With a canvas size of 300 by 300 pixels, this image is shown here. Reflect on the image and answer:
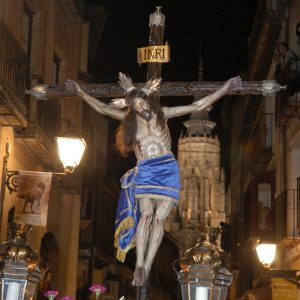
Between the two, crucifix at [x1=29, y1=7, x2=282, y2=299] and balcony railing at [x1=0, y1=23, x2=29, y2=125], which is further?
balcony railing at [x1=0, y1=23, x2=29, y2=125]

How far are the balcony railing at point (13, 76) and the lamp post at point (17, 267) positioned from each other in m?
8.39

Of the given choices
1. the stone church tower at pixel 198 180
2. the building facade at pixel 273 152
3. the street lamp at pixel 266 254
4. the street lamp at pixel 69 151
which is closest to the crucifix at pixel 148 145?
the street lamp at pixel 69 151

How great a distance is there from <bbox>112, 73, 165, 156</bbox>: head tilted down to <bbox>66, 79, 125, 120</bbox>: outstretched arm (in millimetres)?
158

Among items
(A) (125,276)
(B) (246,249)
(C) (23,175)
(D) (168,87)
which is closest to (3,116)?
(C) (23,175)

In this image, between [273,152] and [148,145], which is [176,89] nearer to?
[148,145]

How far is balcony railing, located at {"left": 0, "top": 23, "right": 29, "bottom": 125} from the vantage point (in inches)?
688

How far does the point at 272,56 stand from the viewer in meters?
35.5

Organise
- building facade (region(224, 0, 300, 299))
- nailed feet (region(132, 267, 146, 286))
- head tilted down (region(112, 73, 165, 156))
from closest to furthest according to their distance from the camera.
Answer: nailed feet (region(132, 267, 146, 286)) → head tilted down (region(112, 73, 165, 156)) → building facade (region(224, 0, 300, 299))

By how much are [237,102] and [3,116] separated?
38.3 metres

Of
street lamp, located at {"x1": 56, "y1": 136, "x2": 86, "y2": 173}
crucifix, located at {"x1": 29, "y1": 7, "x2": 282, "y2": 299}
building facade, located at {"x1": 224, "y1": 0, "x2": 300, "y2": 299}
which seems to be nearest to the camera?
crucifix, located at {"x1": 29, "y1": 7, "x2": 282, "y2": 299}

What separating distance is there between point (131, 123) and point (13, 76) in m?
9.77

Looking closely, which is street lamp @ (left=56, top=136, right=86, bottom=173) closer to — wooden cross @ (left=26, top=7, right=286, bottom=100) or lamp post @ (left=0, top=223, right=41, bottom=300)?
wooden cross @ (left=26, top=7, right=286, bottom=100)

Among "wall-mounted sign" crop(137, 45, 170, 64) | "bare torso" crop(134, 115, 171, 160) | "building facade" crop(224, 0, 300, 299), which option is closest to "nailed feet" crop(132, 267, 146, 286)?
"bare torso" crop(134, 115, 171, 160)

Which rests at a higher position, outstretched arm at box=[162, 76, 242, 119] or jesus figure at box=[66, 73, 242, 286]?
outstretched arm at box=[162, 76, 242, 119]
